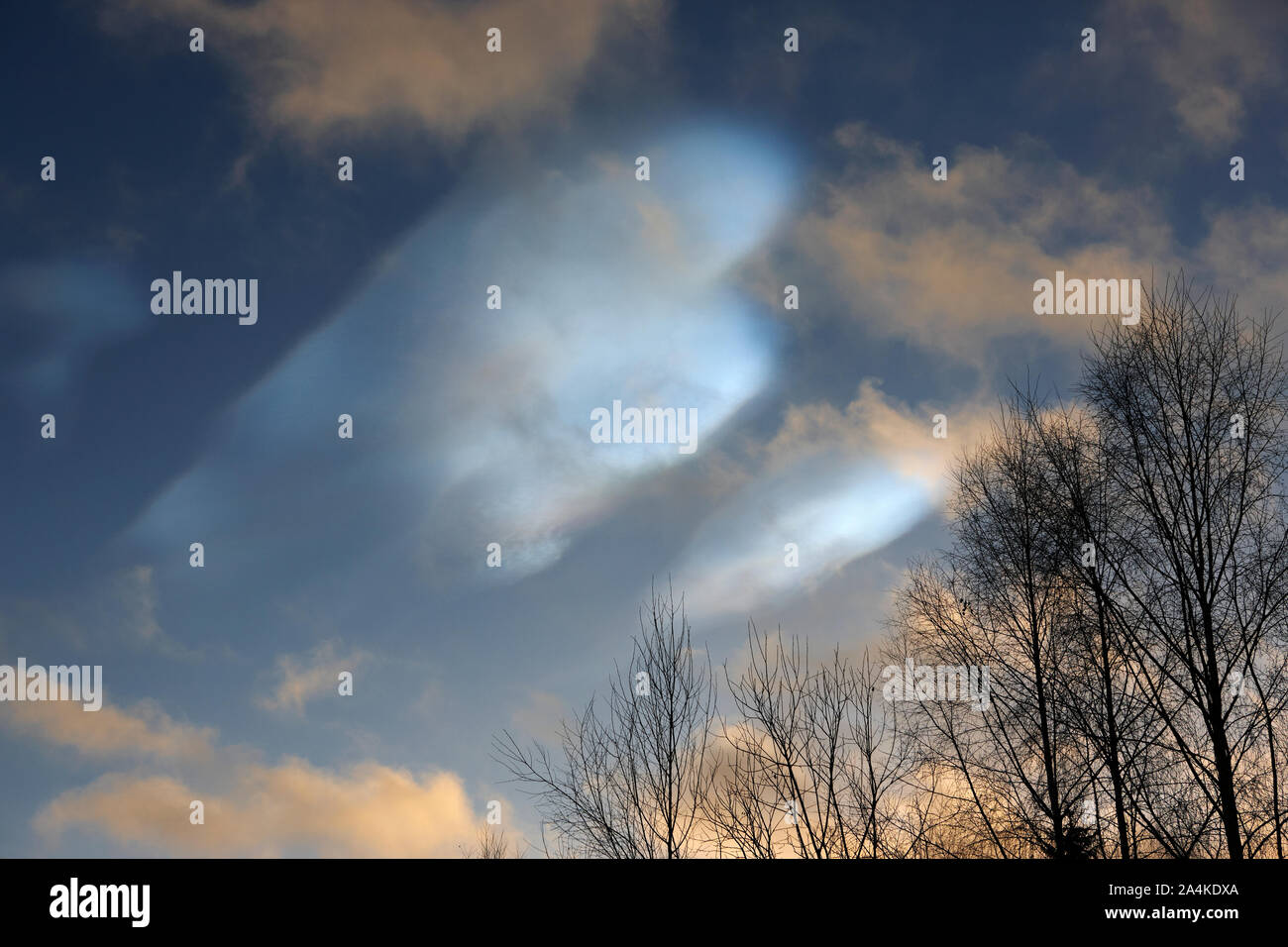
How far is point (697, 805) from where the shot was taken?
15.8 metres

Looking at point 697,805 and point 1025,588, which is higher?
point 1025,588

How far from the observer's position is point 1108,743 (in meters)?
16.8
